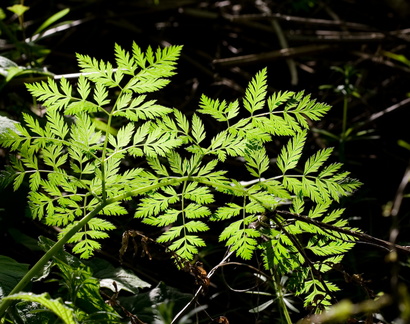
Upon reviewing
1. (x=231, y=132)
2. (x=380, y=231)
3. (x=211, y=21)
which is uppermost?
(x=211, y=21)

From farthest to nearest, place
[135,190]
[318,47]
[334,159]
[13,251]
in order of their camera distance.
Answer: [318,47]
[334,159]
[13,251]
[135,190]

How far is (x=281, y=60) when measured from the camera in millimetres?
3801

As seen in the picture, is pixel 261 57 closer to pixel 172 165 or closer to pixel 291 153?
pixel 291 153

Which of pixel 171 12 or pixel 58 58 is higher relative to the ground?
pixel 171 12

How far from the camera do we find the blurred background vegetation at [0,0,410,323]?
2791mm

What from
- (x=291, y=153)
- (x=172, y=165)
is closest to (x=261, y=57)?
(x=291, y=153)

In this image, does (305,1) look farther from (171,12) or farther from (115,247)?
(115,247)

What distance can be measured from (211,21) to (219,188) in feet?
10.00

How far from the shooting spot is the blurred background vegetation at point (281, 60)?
279 centimetres

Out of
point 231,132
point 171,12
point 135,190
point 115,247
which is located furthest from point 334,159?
point 171,12

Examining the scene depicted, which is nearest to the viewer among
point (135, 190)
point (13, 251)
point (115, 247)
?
point (135, 190)

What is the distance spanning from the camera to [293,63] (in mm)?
3826

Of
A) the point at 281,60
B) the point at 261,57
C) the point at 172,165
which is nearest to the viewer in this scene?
the point at 172,165

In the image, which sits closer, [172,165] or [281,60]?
[172,165]
